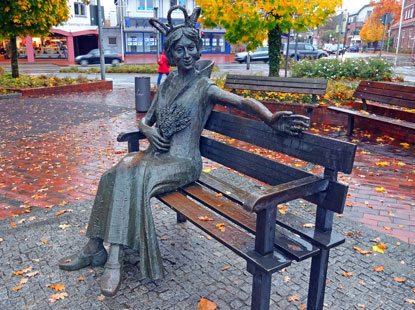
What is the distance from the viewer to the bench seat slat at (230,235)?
224 cm

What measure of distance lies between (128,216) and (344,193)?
1507mm

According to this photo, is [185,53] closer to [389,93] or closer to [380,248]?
[380,248]

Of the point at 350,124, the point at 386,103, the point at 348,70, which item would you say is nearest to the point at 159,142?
the point at 350,124

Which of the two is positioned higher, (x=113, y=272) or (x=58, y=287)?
(x=113, y=272)

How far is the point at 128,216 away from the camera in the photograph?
2.87m

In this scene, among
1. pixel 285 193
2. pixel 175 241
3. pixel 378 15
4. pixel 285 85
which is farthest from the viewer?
pixel 378 15

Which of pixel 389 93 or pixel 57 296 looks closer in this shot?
pixel 57 296

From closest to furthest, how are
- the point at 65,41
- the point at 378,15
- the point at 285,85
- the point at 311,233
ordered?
the point at 311,233, the point at 285,85, the point at 65,41, the point at 378,15

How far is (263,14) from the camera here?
1038cm

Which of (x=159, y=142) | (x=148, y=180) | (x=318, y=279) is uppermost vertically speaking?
(x=159, y=142)

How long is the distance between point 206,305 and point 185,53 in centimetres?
195

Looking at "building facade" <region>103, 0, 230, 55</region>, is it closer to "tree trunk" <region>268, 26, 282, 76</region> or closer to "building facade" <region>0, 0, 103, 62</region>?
"building facade" <region>0, 0, 103, 62</region>

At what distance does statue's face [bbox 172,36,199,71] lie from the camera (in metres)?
3.19

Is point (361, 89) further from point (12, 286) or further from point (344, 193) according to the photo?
point (12, 286)
